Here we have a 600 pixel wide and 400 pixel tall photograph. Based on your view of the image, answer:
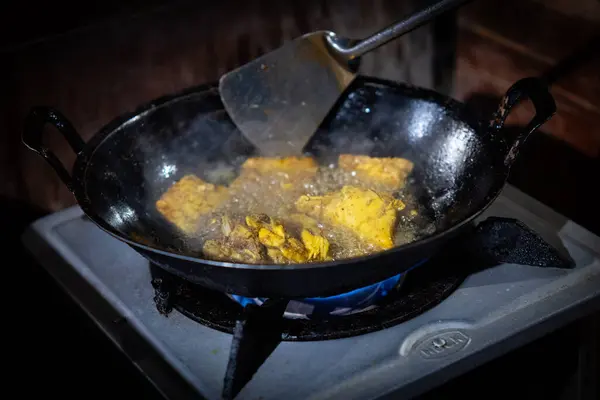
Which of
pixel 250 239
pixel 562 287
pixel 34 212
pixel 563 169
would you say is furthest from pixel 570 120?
pixel 34 212

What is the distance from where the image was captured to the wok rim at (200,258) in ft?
3.35

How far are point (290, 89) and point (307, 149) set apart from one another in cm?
17

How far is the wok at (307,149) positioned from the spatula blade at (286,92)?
7 centimetres

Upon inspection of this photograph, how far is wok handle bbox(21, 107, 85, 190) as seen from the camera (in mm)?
1254

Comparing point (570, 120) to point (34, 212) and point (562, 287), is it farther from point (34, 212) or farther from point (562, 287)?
point (34, 212)

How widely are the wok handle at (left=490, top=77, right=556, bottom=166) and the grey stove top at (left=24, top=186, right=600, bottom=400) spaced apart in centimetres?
29

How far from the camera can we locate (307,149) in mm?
1717

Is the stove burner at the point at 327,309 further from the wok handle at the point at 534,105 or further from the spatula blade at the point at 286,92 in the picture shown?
the spatula blade at the point at 286,92

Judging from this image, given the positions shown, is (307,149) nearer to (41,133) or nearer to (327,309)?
(327,309)

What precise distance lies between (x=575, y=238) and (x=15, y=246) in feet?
4.61

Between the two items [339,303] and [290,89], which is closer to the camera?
[339,303]

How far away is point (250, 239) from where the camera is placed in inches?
49.3

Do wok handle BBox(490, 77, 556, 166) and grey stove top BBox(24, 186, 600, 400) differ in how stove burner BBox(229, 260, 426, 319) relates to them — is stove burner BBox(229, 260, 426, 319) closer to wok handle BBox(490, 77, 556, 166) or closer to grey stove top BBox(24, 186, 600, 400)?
grey stove top BBox(24, 186, 600, 400)

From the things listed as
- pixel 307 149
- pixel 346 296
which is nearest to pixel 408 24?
→ pixel 307 149
